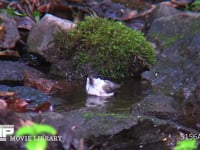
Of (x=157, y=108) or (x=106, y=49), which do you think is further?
(x=106, y=49)

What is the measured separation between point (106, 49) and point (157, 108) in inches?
64.5

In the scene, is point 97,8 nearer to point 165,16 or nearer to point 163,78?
point 165,16

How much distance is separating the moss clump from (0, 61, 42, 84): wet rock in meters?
0.49

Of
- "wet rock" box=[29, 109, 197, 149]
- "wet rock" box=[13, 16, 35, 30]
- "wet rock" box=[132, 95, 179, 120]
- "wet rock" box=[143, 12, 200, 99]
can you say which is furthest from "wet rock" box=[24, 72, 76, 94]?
"wet rock" box=[29, 109, 197, 149]

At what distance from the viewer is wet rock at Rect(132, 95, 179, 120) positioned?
3.51 meters

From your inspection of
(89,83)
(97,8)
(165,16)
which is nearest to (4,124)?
(89,83)

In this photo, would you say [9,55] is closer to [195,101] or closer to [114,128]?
[195,101]

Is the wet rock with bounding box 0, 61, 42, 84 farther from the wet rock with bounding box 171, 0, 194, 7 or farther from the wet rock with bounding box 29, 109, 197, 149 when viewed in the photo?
the wet rock with bounding box 171, 0, 194, 7

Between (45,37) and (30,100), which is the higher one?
(45,37)

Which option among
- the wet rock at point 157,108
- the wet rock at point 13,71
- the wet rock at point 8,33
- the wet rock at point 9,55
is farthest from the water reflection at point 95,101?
the wet rock at point 8,33

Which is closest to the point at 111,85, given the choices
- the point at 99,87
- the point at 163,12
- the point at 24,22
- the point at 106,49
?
the point at 99,87

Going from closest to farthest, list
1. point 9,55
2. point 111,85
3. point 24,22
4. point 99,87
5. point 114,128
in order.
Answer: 1. point 114,128
2. point 99,87
3. point 111,85
4. point 9,55
5. point 24,22

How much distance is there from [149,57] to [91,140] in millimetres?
2417

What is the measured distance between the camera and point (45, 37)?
5.33 meters
